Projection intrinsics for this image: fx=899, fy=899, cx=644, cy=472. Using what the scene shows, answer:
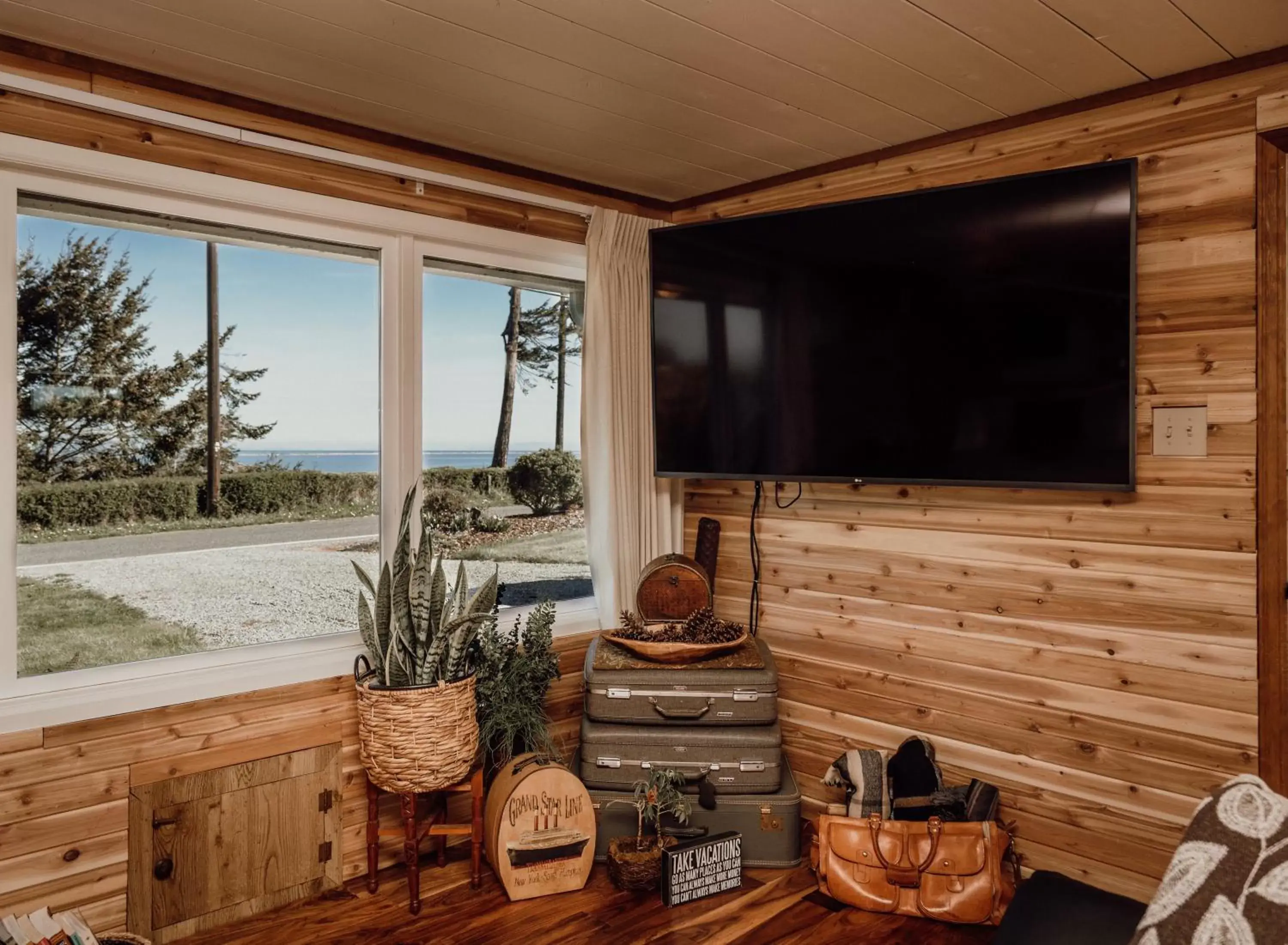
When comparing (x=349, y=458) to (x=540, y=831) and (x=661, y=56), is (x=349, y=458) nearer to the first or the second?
(x=540, y=831)

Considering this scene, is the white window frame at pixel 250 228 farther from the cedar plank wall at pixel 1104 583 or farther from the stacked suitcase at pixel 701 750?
the cedar plank wall at pixel 1104 583

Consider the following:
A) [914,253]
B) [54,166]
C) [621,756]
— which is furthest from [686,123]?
[621,756]

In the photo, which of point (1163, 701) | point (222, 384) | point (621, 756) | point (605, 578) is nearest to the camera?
point (1163, 701)

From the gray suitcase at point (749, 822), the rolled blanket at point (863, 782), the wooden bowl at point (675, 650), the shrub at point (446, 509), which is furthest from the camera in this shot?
the shrub at point (446, 509)

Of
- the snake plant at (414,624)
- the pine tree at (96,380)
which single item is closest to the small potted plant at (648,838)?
the snake plant at (414,624)

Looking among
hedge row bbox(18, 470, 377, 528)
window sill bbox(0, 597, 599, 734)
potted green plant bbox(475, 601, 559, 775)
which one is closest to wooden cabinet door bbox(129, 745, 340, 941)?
window sill bbox(0, 597, 599, 734)

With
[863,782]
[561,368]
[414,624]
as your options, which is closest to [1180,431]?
[863,782]

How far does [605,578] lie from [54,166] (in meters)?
2.13

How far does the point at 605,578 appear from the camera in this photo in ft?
11.2

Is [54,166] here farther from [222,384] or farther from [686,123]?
[686,123]

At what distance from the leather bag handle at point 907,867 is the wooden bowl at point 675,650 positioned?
0.71 metres

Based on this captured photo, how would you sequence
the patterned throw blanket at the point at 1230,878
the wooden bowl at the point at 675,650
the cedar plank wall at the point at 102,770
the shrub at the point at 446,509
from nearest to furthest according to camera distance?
the patterned throw blanket at the point at 1230,878 < the cedar plank wall at the point at 102,770 < the wooden bowl at the point at 675,650 < the shrub at the point at 446,509

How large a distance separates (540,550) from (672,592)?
22.1 inches

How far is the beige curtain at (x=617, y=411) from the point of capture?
3416 mm
